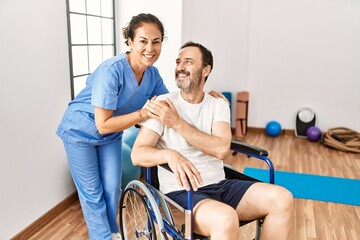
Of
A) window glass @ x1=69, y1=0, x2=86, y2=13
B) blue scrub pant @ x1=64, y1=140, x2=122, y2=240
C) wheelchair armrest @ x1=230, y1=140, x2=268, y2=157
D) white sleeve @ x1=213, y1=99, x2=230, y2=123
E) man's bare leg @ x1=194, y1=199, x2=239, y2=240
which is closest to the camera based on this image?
man's bare leg @ x1=194, y1=199, x2=239, y2=240

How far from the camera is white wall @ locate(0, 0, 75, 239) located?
1948mm

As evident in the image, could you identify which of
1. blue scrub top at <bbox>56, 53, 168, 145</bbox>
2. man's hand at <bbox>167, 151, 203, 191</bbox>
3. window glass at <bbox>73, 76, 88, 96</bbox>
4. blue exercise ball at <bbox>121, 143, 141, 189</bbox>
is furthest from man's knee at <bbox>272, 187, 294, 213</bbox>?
window glass at <bbox>73, 76, 88, 96</bbox>

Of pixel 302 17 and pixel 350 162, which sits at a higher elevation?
pixel 302 17

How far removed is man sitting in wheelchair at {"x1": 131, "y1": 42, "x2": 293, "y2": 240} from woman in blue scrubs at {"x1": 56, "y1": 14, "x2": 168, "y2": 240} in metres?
0.14

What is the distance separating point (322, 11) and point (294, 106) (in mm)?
1180

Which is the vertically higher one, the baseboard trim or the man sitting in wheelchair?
the man sitting in wheelchair

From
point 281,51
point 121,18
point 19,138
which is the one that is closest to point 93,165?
point 19,138

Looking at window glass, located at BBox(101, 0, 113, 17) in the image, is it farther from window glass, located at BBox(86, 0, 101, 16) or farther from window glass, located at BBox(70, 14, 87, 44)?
window glass, located at BBox(70, 14, 87, 44)

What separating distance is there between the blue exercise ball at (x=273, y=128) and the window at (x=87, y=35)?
2.26 metres

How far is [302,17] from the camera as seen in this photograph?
4.45 m

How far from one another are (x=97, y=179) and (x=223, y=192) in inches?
27.3

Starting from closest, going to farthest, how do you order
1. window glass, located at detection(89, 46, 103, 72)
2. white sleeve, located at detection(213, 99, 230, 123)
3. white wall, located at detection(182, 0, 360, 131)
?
white sleeve, located at detection(213, 99, 230, 123)
window glass, located at detection(89, 46, 103, 72)
white wall, located at detection(182, 0, 360, 131)

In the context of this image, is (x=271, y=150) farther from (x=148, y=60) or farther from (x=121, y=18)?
(x=148, y=60)

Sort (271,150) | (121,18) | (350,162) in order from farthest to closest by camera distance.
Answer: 1. (271,150)
2. (350,162)
3. (121,18)
